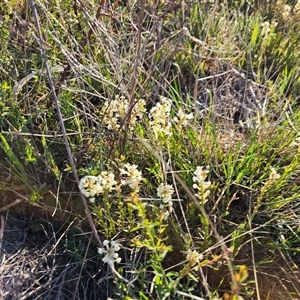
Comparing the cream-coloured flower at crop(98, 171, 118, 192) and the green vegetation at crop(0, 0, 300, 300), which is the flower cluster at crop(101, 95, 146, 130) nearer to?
the green vegetation at crop(0, 0, 300, 300)

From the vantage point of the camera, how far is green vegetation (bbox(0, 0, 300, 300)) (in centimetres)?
139

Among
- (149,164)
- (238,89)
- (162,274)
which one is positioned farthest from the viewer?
(238,89)

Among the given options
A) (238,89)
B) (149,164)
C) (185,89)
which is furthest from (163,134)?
(238,89)

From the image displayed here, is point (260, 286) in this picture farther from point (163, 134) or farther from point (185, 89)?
point (185, 89)

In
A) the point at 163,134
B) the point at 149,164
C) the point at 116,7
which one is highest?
the point at 116,7

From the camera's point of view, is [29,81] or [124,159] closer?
[124,159]

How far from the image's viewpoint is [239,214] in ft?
5.17

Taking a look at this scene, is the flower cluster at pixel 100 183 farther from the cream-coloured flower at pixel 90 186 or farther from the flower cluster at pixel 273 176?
the flower cluster at pixel 273 176

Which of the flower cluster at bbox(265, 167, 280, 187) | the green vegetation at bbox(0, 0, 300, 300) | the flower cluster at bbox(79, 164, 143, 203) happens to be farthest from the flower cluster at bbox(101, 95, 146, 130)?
the flower cluster at bbox(265, 167, 280, 187)

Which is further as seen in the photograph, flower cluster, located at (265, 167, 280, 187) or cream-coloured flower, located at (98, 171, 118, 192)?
flower cluster, located at (265, 167, 280, 187)

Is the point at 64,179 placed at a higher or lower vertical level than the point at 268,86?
lower

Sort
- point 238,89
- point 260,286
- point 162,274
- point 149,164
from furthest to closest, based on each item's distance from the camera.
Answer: point 238,89 → point 149,164 → point 260,286 → point 162,274

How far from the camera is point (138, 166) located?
159 cm

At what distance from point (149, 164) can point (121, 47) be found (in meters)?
0.50
